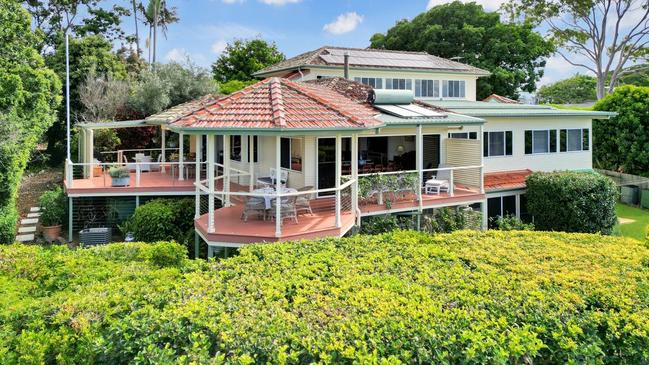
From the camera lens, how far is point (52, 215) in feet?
54.6

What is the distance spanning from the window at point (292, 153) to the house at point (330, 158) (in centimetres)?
4

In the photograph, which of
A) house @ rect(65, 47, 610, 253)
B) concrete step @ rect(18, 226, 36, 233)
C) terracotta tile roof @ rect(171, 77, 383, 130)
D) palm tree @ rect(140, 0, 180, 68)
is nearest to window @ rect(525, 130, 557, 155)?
house @ rect(65, 47, 610, 253)

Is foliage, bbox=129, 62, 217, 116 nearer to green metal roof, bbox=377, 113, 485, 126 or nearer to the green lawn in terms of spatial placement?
green metal roof, bbox=377, 113, 485, 126

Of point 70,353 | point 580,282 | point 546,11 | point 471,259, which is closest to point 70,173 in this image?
point 70,353

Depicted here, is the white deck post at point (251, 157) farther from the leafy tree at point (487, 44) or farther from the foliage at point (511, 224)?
the leafy tree at point (487, 44)

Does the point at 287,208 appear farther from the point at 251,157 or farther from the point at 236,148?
the point at 236,148

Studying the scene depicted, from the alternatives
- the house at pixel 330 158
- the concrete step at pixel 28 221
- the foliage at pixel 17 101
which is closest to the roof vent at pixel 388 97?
the house at pixel 330 158

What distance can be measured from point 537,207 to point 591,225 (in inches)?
76.5

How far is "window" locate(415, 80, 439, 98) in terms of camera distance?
2783 centimetres

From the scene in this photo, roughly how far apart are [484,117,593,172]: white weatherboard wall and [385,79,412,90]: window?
7.72 meters

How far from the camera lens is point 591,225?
1775cm

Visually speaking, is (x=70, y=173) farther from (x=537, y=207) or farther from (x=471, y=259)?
(x=537, y=207)

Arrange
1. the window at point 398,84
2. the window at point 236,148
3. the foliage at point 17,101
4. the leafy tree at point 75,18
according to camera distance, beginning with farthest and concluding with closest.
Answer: the leafy tree at point 75,18 → the window at point 398,84 → the window at point 236,148 → the foliage at point 17,101

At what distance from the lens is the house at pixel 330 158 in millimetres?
12312
